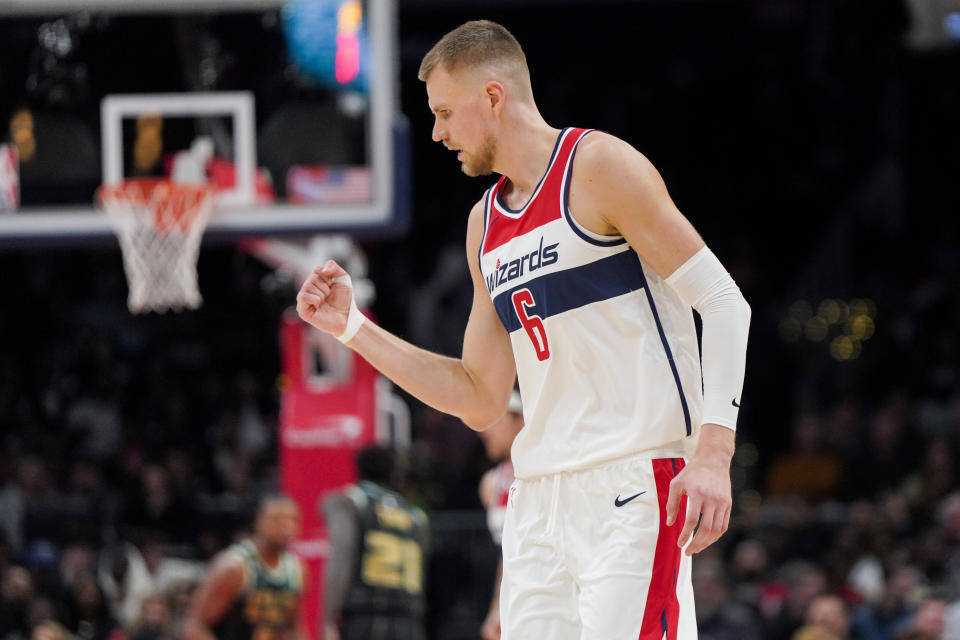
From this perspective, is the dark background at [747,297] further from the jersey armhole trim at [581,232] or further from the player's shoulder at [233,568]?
the jersey armhole trim at [581,232]

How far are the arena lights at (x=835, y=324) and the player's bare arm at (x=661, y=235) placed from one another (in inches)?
527

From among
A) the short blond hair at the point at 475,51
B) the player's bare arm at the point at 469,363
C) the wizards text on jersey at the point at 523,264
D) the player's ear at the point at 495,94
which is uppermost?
the short blond hair at the point at 475,51

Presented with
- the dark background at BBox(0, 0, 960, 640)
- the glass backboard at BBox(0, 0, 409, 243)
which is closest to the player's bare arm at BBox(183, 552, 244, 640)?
the glass backboard at BBox(0, 0, 409, 243)

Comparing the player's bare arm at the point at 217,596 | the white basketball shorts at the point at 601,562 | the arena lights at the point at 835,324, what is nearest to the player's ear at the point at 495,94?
the white basketball shorts at the point at 601,562

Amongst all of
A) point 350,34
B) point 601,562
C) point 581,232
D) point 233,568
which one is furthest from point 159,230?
point 601,562

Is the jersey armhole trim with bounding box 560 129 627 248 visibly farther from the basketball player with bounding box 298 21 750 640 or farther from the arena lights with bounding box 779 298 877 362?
the arena lights with bounding box 779 298 877 362

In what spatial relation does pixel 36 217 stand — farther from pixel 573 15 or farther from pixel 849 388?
pixel 573 15

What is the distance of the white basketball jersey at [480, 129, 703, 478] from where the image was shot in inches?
145

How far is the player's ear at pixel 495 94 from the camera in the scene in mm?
3920

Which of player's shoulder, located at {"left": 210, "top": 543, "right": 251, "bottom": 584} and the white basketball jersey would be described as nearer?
the white basketball jersey

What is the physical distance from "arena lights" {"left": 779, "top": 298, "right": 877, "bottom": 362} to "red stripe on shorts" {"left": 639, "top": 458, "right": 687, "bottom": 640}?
13448 mm

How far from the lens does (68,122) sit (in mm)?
9469

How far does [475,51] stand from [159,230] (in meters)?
5.81

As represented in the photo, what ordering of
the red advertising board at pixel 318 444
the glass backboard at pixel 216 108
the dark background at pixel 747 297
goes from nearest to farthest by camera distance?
the glass backboard at pixel 216 108
the red advertising board at pixel 318 444
the dark background at pixel 747 297
